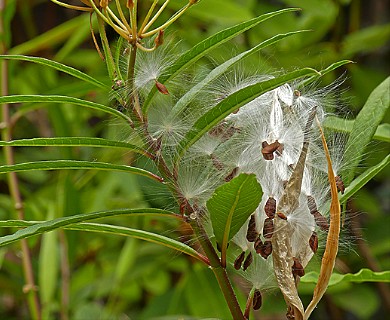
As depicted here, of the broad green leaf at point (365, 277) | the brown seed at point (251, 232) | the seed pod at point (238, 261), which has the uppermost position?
the brown seed at point (251, 232)

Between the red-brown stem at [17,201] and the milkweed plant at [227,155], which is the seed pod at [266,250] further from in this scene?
the red-brown stem at [17,201]

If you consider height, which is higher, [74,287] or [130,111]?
[74,287]

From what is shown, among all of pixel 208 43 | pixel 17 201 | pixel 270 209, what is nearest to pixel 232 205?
pixel 270 209

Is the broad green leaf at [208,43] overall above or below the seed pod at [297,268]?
above

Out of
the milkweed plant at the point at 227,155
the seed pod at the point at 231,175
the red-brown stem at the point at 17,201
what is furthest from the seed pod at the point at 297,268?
the red-brown stem at the point at 17,201

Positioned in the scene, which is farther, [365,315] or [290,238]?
[365,315]

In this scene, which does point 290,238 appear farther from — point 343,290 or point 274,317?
point 274,317

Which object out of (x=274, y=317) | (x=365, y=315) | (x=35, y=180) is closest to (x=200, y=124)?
(x=365, y=315)

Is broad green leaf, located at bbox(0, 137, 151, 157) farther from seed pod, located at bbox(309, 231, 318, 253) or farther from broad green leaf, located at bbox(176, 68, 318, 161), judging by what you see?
seed pod, located at bbox(309, 231, 318, 253)
